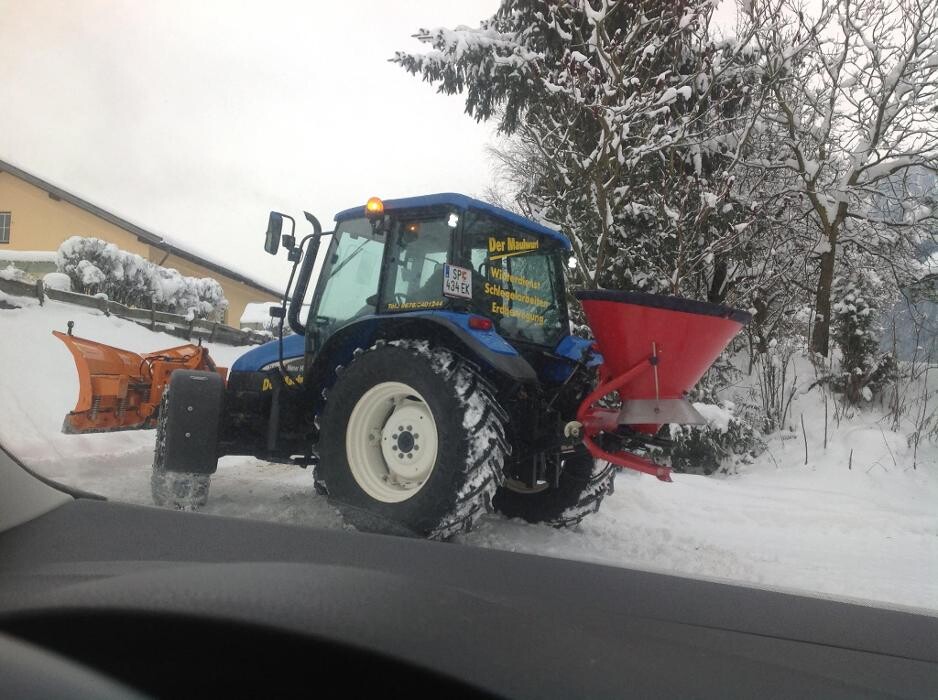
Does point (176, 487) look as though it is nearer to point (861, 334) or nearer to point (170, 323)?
point (170, 323)

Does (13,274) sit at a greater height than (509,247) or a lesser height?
lesser

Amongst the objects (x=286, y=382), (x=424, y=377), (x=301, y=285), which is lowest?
(x=286, y=382)

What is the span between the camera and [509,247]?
338 centimetres

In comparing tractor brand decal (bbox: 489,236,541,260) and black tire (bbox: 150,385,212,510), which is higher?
tractor brand decal (bbox: 489,236,541,260)

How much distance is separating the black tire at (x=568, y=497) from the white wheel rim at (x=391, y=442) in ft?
2.31

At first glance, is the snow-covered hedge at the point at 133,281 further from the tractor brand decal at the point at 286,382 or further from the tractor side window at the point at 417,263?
the tractor side window at the point at 417,263

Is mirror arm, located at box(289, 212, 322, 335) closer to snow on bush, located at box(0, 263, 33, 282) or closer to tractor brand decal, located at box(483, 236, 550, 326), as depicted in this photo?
tractor brand decal, located at box(483, 236, 550, 326)

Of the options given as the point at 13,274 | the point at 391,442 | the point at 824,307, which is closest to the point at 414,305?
the point at 391,442

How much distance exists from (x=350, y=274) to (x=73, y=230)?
135cm

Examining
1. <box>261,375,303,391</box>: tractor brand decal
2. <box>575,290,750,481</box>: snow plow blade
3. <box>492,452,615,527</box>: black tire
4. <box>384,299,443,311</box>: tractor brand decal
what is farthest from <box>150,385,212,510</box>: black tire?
<box>575,290,750,481</box>: snow plow blade

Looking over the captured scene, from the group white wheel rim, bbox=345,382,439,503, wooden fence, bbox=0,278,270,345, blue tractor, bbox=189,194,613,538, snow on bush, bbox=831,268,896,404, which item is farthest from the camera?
snow on bush, bbox=831,268,896,404

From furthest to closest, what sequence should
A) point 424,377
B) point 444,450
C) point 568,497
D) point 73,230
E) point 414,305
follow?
point 568,497 → point 414,305 → point 73,230 → point 424,377 → point 444,450

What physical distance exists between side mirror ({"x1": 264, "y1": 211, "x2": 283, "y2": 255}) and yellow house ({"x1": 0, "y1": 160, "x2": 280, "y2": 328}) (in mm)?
302

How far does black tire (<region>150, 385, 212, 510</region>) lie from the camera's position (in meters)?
3.36
